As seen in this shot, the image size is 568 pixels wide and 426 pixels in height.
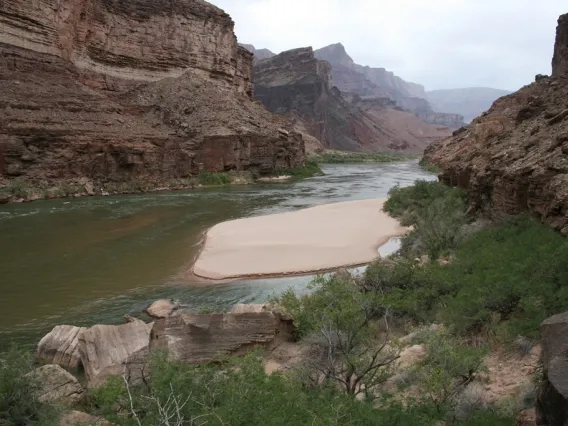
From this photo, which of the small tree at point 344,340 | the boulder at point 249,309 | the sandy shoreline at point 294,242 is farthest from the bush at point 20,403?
the sandy shoreline at point 294,242

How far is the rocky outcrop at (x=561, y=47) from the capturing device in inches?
1553

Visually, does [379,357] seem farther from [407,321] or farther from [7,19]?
[7,19]

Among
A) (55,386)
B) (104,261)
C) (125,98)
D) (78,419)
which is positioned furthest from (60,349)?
(125,98)

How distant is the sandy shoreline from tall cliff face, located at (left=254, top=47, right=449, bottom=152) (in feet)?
312

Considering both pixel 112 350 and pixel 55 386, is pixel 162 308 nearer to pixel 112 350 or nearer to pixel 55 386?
pixel 112 350

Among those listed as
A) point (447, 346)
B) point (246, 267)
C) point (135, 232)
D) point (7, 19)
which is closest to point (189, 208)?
point (135, 232)

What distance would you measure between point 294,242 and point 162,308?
7255mm

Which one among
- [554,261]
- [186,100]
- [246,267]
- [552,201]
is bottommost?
[246,267]

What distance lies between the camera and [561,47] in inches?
1591

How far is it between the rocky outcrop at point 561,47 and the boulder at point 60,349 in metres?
41.5

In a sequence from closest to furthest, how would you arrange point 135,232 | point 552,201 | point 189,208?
1. point 552,201
2. point 135,232
3. point 189,208

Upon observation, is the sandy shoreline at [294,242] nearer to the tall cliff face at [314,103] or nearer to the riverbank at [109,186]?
the riverbank at [109,186]

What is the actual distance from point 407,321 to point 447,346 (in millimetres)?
2891

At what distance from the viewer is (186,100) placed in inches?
1838
